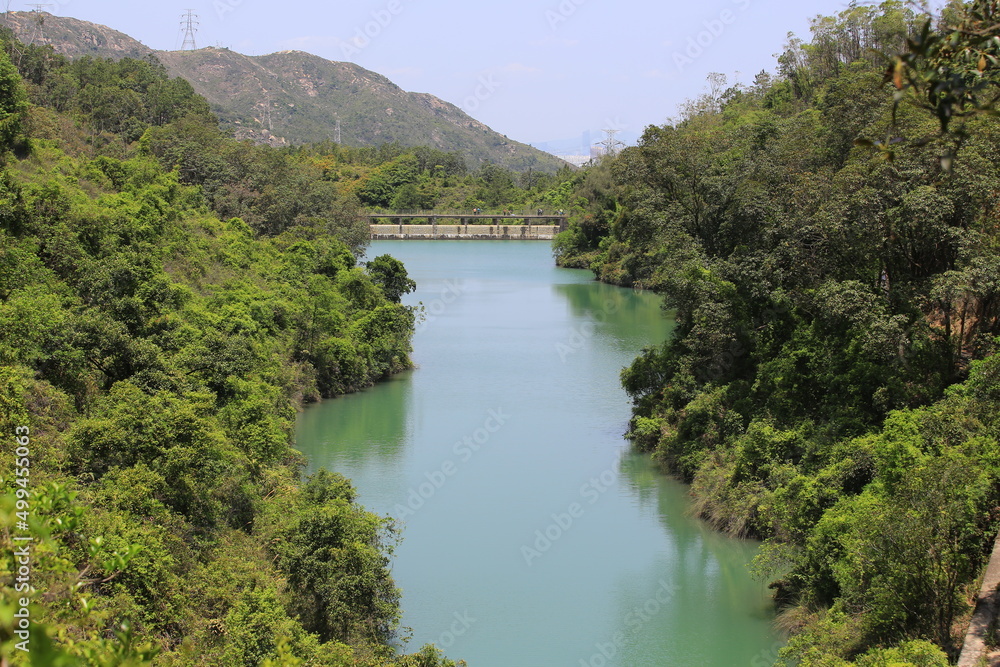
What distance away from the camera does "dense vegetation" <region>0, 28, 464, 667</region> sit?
25.5ft

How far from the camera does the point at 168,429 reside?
1183 centimetres

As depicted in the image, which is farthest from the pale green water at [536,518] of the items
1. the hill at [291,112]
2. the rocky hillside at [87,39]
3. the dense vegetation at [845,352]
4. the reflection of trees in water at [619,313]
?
the rocky hillside at [87,39]

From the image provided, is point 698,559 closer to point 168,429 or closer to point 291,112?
point 168,429

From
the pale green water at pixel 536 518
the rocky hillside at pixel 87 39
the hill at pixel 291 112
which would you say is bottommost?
the pale green water at pixel 536 518

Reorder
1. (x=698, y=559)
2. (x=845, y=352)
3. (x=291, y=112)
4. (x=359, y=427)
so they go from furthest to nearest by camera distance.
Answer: (x=291, y=112)
(x=359, y=427)
(x=698, y=559)
(x=845, y=352)

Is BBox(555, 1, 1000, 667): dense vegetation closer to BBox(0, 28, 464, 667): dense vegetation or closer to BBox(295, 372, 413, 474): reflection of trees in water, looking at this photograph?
BBox(0, 28, 464, 667): dense vegetation

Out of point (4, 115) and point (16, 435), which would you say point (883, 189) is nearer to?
point (16, 435)

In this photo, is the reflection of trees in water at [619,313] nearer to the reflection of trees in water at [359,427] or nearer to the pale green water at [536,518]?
the pale green water at [536,518]

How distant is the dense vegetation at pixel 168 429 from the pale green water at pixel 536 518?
1369 millimetres

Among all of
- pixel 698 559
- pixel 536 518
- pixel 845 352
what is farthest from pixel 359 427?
pixel 845 352

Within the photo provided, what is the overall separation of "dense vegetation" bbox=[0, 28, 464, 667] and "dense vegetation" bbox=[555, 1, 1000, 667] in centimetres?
490

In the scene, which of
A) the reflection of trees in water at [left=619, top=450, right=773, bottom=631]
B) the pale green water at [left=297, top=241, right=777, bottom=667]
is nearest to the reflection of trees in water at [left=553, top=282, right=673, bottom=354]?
the pale green water at [left=297, top=241, right=777, bottom=667]

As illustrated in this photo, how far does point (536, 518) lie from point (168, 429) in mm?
6871

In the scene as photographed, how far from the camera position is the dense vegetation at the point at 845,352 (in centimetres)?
928
